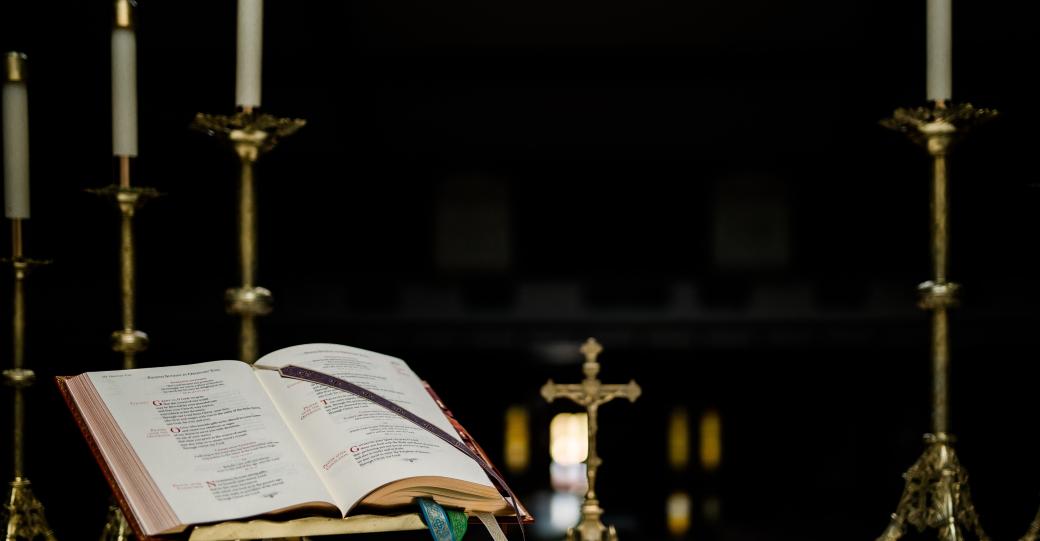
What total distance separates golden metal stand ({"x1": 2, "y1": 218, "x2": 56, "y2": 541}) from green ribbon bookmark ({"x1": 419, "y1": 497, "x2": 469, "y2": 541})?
55 centimetres

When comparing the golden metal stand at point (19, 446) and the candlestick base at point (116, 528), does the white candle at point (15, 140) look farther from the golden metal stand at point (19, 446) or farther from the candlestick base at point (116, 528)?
the candlestick base at point (116, 528)

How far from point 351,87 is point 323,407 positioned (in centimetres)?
560

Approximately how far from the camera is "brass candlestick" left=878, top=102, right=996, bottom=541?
1102 mm

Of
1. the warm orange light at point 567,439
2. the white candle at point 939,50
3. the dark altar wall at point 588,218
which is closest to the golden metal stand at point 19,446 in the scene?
the white candle at point 939,50

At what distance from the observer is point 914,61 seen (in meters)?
5.90

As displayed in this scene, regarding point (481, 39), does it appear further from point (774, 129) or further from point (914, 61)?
→ point (914, 61)

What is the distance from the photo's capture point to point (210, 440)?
0.93m

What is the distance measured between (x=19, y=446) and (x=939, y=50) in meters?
1.14

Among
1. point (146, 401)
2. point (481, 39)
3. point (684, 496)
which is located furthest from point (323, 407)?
point (481, 39)

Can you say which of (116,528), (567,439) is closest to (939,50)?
(116,528)

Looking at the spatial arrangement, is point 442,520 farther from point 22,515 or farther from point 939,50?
point 939,50

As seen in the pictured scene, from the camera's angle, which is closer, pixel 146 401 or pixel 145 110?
pixel 146 401

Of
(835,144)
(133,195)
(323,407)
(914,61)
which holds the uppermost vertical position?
(914,61)

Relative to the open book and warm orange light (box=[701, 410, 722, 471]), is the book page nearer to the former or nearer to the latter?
the open book
